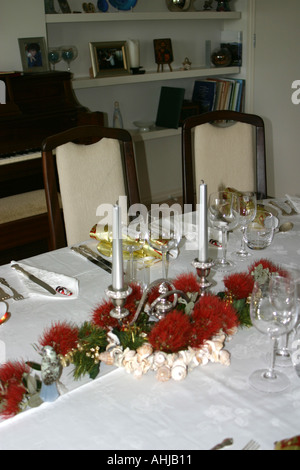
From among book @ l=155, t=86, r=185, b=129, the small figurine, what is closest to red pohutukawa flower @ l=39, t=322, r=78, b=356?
book @ l=155, t=86, r=185, b=129

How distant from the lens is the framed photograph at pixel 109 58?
11.2ft

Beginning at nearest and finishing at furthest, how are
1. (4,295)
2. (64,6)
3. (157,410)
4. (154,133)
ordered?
(157,410), (4,295), (64,6), (154,133)

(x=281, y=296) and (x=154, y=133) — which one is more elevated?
(x=281, y=296)

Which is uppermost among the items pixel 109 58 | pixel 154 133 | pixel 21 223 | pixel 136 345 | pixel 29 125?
pixel 109 58

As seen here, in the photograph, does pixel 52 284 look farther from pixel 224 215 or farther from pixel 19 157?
pixel 19 157

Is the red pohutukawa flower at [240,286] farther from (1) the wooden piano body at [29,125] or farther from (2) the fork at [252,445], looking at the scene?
(1) the wooden piano body at [29,125]

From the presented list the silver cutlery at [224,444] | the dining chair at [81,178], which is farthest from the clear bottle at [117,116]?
the silver cutlery at [224,444]

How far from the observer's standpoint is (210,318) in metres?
1.01

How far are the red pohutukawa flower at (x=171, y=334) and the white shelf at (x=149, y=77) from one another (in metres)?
2.52

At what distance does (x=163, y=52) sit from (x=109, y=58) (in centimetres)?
47

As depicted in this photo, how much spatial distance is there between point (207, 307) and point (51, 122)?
7.11ft

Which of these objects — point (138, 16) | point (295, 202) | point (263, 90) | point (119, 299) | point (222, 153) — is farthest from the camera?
point (263, 90)

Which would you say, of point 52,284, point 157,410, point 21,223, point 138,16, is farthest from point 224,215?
point 138,16

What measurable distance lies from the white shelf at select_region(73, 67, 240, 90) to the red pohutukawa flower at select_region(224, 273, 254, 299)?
2338mm
